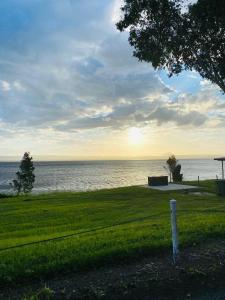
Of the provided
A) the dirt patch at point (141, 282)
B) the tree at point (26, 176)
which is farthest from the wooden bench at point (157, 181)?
the tree at point (26, 176)

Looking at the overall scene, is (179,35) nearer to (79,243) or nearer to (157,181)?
(79,243)

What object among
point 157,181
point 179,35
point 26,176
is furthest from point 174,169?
point 26,176

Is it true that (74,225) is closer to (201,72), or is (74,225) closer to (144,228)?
(144,228)

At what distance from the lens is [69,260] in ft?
31.2

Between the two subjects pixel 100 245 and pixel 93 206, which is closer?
pixel 100 245

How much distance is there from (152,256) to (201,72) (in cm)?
759

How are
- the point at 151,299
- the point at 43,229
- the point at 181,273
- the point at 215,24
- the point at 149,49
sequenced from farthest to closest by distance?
the point at 43,229, the point at 149,49, the point at 215,24, the point at 181,273, the point at 151,299

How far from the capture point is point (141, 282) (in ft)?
26.2

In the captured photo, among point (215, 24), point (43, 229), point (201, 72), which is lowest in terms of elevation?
point (43, 229)

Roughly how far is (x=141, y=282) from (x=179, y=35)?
8907mm

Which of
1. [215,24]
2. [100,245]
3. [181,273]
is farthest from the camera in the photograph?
[215,24]

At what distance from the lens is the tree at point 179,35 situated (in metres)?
13.6

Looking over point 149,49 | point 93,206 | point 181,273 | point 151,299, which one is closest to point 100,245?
point 181,273

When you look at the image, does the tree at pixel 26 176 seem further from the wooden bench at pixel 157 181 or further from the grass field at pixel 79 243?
the grass field at pixel 79 243
